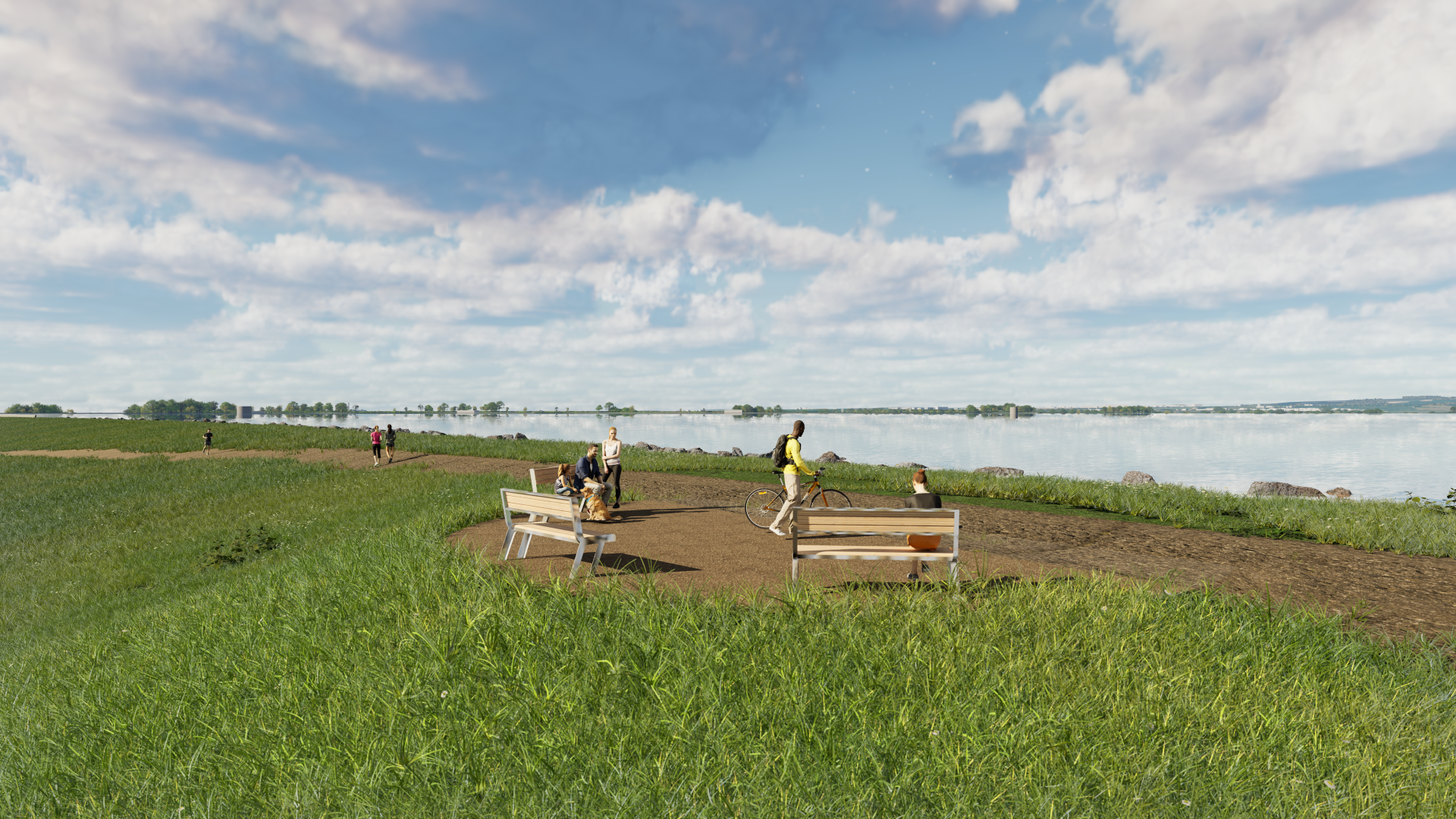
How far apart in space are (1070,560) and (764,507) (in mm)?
5208

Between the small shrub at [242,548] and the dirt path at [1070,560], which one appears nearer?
the dirt path at [1070,560]

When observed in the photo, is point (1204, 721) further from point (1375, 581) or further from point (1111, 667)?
point (1375, 581)

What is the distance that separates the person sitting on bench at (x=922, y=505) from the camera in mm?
7973

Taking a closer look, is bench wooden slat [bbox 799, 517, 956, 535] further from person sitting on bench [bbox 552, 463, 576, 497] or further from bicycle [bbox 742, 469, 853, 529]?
person sitting on bench [bbox 552, 463, 576, 497]

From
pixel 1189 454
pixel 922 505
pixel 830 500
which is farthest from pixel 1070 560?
pixel 1189 454

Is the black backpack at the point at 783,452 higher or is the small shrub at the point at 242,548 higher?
the black backpack at the point at 783,452

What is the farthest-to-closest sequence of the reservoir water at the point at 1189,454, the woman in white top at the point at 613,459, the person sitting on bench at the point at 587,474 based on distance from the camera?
the reservoir water at the point at 1189,454, the woman in white top at the point at 613,459, the person sitting on bench at the point at 587,474

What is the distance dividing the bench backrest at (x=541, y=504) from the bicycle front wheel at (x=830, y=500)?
5357mm

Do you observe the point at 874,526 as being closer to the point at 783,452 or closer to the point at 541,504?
the point at 783,452

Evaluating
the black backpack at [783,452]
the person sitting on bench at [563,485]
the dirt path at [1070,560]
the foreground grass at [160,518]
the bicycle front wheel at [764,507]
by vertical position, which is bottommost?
the foreground grass at [160,518]

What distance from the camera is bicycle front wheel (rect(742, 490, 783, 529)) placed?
40.4 ft

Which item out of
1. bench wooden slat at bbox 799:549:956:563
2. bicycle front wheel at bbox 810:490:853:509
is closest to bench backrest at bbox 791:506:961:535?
bench wooden slat at bbox 799:549:956:563

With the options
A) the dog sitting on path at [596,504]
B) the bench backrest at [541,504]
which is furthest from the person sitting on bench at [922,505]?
the dog sitting on path at [596,504]

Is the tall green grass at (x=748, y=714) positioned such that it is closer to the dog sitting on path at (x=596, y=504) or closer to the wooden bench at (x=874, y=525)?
the wooden bench at (x=874, y=525)
